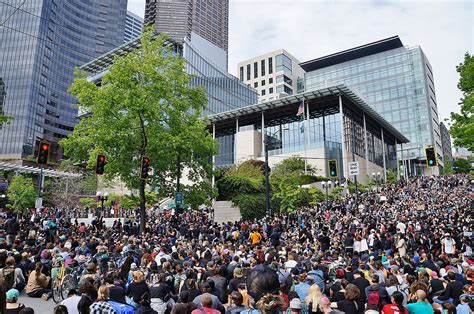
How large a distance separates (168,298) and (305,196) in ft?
114

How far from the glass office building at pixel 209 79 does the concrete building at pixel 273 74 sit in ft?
29.6

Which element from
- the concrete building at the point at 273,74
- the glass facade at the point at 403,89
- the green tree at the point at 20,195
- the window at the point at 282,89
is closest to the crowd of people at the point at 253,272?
the green tree at the point at 20,195

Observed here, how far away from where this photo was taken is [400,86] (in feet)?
343

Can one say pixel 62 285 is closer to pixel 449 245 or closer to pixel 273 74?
pixel 449 245

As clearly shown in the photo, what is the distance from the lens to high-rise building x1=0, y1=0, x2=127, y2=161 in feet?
363

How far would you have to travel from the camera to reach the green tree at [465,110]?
80.3 feet

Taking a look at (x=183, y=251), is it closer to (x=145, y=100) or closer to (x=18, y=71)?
(x=145, y=100)

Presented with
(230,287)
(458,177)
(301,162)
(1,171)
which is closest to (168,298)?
(230,287)

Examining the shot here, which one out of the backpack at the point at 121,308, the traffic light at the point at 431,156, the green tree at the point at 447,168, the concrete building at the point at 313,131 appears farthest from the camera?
the green tree at the point at 447,168

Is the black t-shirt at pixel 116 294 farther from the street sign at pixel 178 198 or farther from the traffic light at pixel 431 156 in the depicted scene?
the traffic light at pixel 431 156

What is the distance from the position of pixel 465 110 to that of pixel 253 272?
25317 millimetres

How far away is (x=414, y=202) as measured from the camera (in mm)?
32062

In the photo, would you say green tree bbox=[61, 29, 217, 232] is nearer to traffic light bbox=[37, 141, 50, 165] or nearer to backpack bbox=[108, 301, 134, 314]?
traffic light bbox=[37, 141, 50, 165]

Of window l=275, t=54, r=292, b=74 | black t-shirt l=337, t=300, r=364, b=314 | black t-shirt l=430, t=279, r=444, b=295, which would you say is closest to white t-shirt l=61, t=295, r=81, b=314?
black t-shirt l=337, t=300, r=364, b=314
